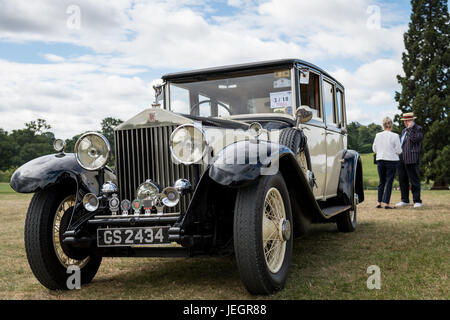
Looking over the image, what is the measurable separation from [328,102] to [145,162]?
3.24 meters

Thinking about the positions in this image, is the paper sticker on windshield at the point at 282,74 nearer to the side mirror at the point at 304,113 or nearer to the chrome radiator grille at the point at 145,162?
the side mirror at the point at 304,113

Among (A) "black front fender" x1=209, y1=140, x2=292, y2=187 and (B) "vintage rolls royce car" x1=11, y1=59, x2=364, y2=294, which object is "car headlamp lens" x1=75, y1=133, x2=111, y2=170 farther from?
(A) "black front fender" x1=209, y1=140, x2=292, y2=187

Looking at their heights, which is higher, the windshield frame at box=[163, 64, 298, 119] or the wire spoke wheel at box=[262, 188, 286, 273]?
the windshield frame at box=[163, 64, 298, 119]

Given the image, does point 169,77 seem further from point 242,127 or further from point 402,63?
point 402,63

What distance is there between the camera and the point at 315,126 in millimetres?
5422

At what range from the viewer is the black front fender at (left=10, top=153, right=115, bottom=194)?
12.1ft

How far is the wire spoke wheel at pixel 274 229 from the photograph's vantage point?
3.40 meters

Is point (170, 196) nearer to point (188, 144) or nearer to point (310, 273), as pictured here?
point (188, 144)

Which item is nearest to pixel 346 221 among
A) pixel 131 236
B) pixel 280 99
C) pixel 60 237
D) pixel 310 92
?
pixel 310 92

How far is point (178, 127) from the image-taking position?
135 inches

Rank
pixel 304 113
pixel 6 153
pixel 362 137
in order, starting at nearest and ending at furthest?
pixel 304 113 → pixel 6 153 → pixel 362 137

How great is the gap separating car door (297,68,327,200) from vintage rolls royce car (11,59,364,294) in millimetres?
469

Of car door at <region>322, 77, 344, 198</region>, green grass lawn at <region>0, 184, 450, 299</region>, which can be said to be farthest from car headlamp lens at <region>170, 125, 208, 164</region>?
car door at <region>322, 77, 344, 198</region>
